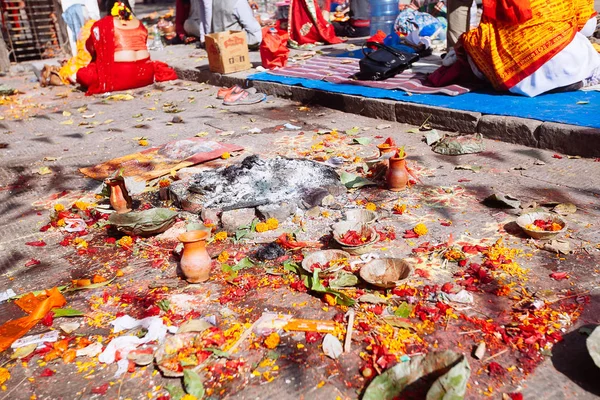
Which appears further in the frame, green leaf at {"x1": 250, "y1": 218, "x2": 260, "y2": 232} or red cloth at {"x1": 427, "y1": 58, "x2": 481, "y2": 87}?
red cloth at {"x1": 427, "y1": 58, "x2": 481, "y2": 87}

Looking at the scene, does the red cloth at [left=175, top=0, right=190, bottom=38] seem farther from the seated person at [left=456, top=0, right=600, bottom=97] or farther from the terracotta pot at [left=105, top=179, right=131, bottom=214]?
the terracotta pot at [left=105, top=179, right=131, bottom=214]

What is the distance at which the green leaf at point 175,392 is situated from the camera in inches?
86.7

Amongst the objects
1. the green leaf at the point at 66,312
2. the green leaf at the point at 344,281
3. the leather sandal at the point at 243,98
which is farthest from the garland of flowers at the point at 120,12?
the green leaf at the point at 344,281

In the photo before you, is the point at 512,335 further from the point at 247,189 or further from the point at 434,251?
the point at 247,189

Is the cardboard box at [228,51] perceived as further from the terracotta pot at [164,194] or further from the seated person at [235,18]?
the terracotta pot at [164,194]

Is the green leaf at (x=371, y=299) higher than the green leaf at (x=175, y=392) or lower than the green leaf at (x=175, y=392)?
higher

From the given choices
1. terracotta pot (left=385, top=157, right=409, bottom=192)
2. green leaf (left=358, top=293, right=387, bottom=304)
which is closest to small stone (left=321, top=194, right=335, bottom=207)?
terracotta pot (left=385, top=157, right=409, bottom=192)

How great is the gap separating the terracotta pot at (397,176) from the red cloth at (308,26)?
7582 mm

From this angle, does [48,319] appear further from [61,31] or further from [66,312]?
[61,31]

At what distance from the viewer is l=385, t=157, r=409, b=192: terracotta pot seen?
407 cm

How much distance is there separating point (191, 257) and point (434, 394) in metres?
1.56

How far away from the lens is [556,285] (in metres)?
2.76

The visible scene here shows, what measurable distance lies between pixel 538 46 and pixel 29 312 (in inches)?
205

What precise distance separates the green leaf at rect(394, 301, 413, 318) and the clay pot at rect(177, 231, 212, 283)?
111 centimetres
